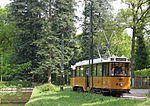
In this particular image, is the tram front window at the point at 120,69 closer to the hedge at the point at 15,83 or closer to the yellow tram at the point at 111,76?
the yellow tram at the point at 111,76

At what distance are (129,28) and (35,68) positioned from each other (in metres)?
20.3

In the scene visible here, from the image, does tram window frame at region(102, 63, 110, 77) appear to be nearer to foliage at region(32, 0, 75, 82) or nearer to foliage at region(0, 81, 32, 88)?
foliage at region(32, 0, 75, 82)

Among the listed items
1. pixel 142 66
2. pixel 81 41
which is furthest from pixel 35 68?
pixel 142 66

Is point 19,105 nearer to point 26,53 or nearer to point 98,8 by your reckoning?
point 26,53

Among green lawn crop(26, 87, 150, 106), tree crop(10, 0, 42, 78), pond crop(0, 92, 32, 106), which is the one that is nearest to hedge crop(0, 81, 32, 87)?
tree crop(10, 0, 42, 78)

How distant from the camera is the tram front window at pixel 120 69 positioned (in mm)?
23166

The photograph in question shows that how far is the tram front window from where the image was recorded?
23166 millimetres

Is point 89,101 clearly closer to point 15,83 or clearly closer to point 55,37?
point 55,37

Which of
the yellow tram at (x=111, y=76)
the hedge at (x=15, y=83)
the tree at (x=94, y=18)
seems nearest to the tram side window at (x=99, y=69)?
the yellow tram at (x=111, y=76)

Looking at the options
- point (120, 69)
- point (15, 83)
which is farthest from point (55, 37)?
point (120, 69)

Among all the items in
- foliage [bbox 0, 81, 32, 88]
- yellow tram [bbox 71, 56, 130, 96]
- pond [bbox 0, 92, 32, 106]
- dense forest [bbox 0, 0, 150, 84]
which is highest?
dense forest [bbox 0, 0, 150, 84]

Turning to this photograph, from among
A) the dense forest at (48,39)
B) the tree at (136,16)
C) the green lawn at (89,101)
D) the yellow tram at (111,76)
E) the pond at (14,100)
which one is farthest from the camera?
the dense forest at (48,39)

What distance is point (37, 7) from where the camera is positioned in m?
51.9

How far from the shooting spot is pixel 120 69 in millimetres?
23328
